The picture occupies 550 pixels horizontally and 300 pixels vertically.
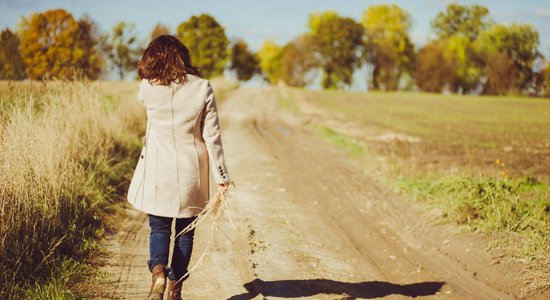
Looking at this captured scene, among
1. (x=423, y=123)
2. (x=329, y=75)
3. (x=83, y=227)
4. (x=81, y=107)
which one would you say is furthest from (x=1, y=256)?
(x=329, y=75)

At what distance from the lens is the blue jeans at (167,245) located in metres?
3.97

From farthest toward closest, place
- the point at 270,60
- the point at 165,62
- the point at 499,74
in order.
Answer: the point at 270,60 < the point at 499,74 < the point at 165,62

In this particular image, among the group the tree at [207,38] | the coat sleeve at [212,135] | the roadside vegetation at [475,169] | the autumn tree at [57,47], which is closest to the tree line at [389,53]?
the tree at [207,38]

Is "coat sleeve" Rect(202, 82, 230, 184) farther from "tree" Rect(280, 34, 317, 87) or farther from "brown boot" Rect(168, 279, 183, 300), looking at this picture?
"tree" Rect(280, 34, 317, 87)

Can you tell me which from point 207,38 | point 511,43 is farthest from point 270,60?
point 511,43

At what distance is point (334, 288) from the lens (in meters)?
5.09

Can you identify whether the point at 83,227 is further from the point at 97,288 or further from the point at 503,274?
the point at 503,274

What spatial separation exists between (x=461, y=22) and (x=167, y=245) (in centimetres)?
8637

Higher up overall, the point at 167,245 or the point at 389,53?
the point at 389,53

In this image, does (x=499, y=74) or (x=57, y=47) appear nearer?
(x=57, y=47)

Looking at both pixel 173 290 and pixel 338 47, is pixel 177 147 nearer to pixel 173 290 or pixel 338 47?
pixel 173 290

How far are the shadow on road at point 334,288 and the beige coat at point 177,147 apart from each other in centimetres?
131

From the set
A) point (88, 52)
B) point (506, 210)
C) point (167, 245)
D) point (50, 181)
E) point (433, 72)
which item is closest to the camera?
point (167, 245)

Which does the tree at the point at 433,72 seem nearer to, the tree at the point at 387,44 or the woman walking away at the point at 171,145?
the tree at the point at 387,44
